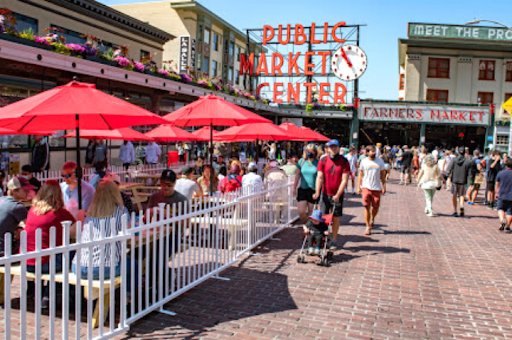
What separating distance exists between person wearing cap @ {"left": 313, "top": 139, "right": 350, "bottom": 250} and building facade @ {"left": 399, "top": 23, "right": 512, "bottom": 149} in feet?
102

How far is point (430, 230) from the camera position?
11.0 m

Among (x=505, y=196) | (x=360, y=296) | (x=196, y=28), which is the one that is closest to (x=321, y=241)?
(x=360, y=296)

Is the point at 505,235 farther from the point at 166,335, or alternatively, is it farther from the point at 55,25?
the point at 55,25

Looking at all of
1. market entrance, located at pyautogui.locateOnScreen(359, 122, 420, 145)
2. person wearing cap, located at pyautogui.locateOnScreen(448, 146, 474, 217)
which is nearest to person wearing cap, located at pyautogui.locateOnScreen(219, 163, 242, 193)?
person wearing cap, located at pyautogui.locateOnScreen(448, 146, 474, 217)

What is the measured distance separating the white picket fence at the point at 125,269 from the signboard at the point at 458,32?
3221cm

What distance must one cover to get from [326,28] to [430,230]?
2745 cm

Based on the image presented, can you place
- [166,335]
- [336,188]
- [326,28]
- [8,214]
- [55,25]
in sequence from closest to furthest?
[166,335]
[8,214]
[336,188]
[55,25]
[326,28]

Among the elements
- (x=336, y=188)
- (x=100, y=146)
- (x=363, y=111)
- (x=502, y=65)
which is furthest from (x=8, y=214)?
(x=502, y=65)

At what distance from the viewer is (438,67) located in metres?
37.0

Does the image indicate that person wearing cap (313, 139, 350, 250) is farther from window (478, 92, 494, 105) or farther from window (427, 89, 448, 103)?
window (478, 92, 494, 105)

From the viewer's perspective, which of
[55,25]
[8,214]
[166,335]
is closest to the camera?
[166,335]

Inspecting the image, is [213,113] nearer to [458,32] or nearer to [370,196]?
[370,196]

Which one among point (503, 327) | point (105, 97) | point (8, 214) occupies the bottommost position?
point (503, 327)

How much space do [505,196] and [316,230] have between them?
599 cm
